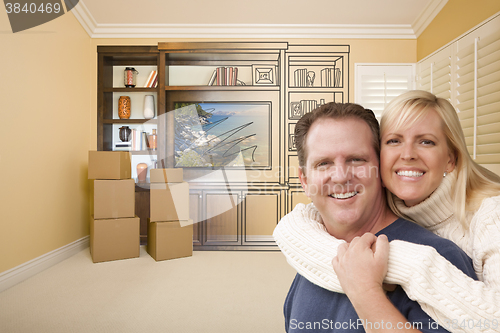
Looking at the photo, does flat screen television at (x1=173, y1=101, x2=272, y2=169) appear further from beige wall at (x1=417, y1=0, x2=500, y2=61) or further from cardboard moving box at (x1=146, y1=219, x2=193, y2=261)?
beige wall at (x1=417, y1=0, x2=500, y2=61)

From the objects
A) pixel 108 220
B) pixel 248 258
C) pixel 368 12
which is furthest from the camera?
pixel 368 12

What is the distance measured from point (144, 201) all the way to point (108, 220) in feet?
2.60

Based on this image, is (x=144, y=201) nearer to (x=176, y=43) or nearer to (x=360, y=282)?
(x=176, y=43)

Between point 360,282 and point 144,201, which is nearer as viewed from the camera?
point 360,282

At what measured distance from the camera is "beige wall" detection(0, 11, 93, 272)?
8.23ft

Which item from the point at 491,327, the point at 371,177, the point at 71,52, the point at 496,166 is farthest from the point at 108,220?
the point at 496,166

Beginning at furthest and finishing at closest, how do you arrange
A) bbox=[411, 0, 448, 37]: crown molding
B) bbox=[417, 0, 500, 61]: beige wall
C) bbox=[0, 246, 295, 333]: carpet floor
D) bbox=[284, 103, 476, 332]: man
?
bbox=[411, 0, 448, 37]: crown molding
bbox=[417, 0, 500, 61]: beige wall
bbox=[0, 246, 295, 333]: carpet floor
bbox=[284, 103, 476, 332]: man

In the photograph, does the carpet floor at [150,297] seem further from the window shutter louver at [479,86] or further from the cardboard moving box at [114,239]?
the window shutter louver at [479,86]

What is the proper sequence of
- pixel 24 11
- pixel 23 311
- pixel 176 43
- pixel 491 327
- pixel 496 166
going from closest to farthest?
pixel 491 327
pixel 23 311
pixel 496 166
pixel 24 11
pixel 176 43

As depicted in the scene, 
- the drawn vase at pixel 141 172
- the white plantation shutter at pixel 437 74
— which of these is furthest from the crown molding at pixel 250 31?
the drawn vase at pixel 141 172

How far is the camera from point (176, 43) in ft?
13.2

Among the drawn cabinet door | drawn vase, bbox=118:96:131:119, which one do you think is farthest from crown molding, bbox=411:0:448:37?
drawn vase, bbox=118:96:131:119

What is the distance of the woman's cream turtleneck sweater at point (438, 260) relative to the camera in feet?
1.76

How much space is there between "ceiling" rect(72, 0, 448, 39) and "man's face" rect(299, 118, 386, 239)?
10.6 ft
